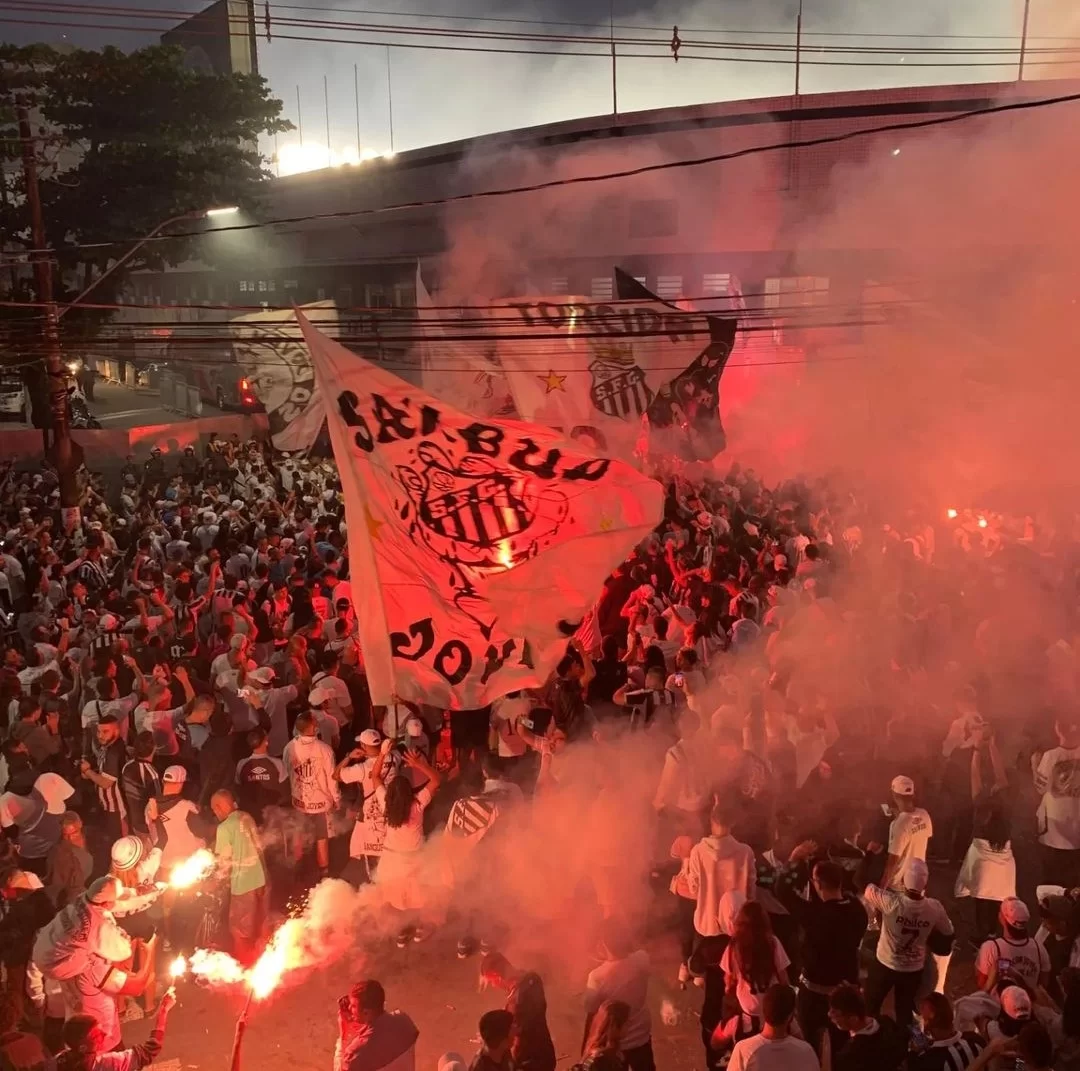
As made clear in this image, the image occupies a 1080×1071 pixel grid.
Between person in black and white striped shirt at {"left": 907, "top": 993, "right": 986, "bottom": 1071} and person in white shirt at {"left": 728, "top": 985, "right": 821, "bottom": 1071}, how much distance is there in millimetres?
453

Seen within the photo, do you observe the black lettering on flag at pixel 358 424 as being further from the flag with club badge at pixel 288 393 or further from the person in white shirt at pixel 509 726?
the flag with club badge at pixel 288 393

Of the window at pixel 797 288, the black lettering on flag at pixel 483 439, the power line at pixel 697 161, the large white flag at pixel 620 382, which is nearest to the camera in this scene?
the black lettering on flag at pixel 483 439

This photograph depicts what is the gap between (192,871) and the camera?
4496 millimetres

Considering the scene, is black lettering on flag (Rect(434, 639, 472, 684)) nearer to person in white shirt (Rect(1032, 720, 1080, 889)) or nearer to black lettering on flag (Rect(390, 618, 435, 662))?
black lettering on flag (Rect(390, 618, 435, 662))

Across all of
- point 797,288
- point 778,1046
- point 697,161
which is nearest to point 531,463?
point 778,1046

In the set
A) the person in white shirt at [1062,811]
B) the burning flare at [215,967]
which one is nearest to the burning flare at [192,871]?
the burning flare at [215,967]

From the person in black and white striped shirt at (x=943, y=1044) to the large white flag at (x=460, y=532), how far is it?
1.72 metres

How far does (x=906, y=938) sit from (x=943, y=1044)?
21.9 inches

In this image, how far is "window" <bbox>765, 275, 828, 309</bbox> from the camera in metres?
16.9

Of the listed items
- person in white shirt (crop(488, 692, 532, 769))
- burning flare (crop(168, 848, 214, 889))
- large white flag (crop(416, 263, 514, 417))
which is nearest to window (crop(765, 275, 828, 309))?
large white flag (crop(416, 263, 514, 417))

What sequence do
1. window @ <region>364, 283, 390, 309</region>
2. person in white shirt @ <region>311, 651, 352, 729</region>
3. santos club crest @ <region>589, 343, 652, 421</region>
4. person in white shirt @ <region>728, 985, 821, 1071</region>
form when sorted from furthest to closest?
window @ <region>364, 283, 390, 309</region> < santos club crest @ <region>589, 343, 652, 421</region> < person in white shirt @ <region>311, 651, 352, 729</region> < person in white shirt @ <region>728, 985, 821, 1071</region>

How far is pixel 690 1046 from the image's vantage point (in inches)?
159

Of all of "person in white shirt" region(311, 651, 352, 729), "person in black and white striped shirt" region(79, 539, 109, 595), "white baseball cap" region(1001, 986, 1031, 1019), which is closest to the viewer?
"white baseball cap" region(1001, 986, 1031, 1019)

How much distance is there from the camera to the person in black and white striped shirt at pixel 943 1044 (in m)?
3.11
